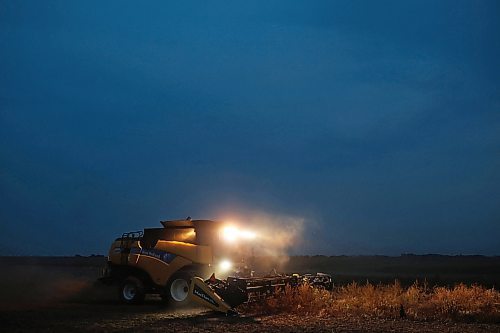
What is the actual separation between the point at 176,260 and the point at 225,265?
1729 millimetres

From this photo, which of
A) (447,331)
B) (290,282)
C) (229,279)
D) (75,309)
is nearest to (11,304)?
(75,309)

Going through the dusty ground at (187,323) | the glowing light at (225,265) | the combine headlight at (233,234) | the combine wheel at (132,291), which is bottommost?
the dusty ground at (187,323)

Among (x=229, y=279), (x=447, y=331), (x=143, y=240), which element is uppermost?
(x=143, y=240)

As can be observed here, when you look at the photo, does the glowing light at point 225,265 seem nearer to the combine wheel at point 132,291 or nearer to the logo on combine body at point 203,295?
the combine wheel at point 132,291

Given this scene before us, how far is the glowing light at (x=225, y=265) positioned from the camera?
2028 cm

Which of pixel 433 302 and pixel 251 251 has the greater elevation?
pixel 251 251

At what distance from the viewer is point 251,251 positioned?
2125 cm

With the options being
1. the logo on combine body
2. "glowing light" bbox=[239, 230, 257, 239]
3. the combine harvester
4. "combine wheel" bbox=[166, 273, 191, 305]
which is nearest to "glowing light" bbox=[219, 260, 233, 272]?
the combine harvester

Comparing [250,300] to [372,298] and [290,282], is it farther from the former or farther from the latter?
[372,298]

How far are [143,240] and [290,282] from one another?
5.70 m

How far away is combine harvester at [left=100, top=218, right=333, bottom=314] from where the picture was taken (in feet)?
64.7

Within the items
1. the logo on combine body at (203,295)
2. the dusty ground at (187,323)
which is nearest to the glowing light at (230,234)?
the dusty ground at (187,323)

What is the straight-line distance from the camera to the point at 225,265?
20.4 meters

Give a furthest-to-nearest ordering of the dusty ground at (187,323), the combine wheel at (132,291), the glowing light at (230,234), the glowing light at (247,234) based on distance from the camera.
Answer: the glowing light at (247,234) → the glowing light at (230,234) → the combine wheel at (132,291) → the dusty ground at (187,323)
